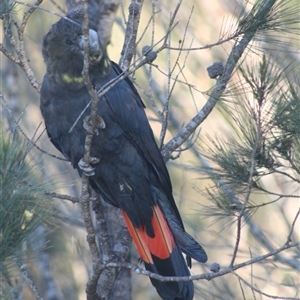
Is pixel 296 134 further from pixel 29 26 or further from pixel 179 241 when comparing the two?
pixel 29 26

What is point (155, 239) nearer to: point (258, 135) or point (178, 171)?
point (258, 135)

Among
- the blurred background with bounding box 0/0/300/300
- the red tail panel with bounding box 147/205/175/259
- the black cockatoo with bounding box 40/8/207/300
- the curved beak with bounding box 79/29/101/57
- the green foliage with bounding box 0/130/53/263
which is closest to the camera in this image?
the green foliage with bounding box 0/130/53/263

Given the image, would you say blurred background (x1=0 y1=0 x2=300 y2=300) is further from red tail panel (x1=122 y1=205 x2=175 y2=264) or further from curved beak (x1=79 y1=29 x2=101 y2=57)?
curved beak (x1=79 y1=29 x2=101 y2=57)

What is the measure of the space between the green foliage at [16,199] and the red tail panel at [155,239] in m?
1.12

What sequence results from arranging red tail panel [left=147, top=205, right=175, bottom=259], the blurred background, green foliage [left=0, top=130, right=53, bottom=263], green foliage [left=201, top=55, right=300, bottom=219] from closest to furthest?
1. green foliage [left=0, top=130, right=53, bottom=263]
2. green foliage [left=201, top=55, right=300, bottom=219]
3. red tail panel [left=147, top=205, right=175, bottom=259]
4. the blurred background

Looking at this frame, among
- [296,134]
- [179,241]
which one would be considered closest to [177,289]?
[179,241]

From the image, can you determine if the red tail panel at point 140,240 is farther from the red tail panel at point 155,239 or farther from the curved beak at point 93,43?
the curved beak at point 93,43

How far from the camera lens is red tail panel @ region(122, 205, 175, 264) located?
122 inches

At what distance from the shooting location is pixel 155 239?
3.14 metres

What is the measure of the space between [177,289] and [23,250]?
117 centimetres

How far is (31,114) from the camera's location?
6164 mm

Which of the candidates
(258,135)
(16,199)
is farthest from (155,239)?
(16,199)

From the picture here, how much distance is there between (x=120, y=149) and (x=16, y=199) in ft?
3.74

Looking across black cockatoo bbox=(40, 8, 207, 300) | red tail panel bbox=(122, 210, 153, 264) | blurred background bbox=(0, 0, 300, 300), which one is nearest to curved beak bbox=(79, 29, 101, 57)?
black cockatoo bbox=(40, 8, 207, 300)
